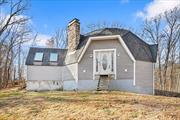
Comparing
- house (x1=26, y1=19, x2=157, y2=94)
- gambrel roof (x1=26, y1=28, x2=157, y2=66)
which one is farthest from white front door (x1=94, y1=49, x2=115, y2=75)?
gambrel roof (x1=26, y1=28, x2=157, y2=66)

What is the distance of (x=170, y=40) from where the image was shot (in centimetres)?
3262

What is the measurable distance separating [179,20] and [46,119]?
89.9 feet

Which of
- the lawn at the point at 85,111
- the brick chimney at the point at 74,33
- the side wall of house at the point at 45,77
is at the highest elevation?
the brick chimney at the point at 74,33

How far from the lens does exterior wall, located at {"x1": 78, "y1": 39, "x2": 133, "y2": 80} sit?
67.1ft

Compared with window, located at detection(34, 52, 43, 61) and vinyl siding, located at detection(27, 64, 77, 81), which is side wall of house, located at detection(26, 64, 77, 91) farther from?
window, located at detection(34, 52, 43, 61)

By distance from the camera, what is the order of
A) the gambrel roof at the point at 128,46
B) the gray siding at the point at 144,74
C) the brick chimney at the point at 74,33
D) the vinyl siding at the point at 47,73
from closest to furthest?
the gray siding at the point at 144,74 < the gambrel roof at the point at 128,46 < the brick chimney at the point at 74,33 < the vinyl siding at the point at 47,73

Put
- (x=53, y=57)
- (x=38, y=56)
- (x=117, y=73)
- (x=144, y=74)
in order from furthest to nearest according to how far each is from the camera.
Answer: (x=53, y=57) < (x=38, y=56) < (x=144, y=74) < (x=117, y=73)

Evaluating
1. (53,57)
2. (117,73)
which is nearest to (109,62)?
(117,73)

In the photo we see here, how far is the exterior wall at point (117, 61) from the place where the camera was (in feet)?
67.1

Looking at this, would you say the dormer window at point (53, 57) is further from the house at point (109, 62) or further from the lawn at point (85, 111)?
the lawn at point (85, 111)

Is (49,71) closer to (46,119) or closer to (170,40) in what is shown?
(46,119)

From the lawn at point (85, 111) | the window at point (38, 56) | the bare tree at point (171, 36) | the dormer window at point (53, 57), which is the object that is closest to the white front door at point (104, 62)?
the dormer window at point (53, 57)

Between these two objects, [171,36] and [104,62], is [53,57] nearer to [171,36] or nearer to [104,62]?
[104,62]

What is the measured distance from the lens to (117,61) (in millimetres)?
20641
